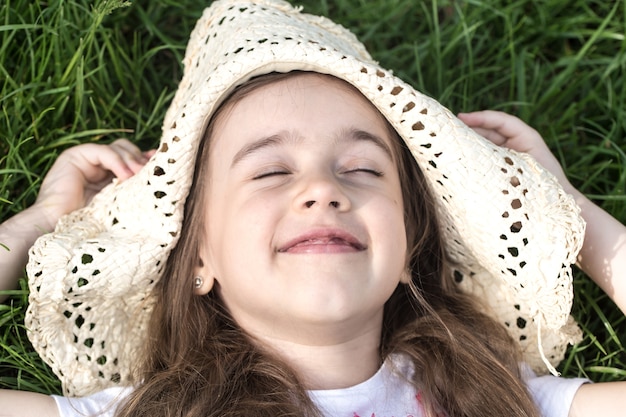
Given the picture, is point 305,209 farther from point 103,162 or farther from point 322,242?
point 103,162

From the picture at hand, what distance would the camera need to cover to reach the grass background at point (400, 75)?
253 centimetres

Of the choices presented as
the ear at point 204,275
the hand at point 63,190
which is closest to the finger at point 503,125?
the ear at point 204,275

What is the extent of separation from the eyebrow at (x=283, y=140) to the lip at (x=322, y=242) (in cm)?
25

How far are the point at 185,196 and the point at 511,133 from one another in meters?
1.00

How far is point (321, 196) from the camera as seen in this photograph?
2.03 metres

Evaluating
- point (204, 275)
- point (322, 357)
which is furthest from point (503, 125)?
Answer: point (204, 275)

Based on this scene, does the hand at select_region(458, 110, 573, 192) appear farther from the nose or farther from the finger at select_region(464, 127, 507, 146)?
the nose

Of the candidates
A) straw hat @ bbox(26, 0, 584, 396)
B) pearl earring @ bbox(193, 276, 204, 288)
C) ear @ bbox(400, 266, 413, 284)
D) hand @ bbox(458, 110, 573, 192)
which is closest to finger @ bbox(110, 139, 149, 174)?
straw hat @ bbox(26, 0, 584, 396)

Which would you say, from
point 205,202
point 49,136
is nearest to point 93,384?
point 205,202

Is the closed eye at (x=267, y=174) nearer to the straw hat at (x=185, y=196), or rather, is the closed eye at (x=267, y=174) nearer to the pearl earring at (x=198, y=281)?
the straw hat at (x=185, y=196)

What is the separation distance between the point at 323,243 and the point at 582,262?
83cm

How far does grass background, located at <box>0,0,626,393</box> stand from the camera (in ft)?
8.29

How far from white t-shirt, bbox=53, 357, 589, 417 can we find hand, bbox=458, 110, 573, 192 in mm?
648

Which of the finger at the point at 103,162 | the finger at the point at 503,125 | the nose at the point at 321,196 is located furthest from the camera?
the finger at the point at 503,125
